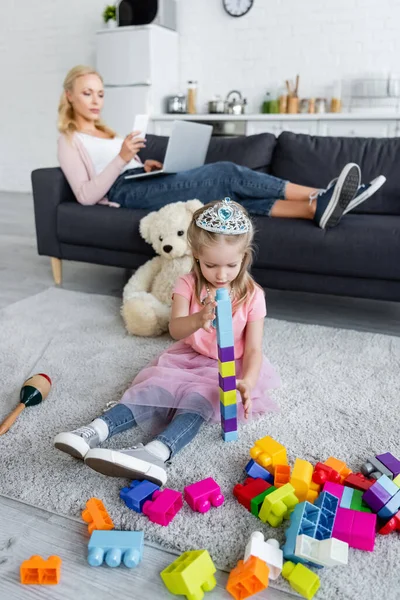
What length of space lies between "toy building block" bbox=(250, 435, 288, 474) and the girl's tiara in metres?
0.48

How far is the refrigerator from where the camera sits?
15.2 ft

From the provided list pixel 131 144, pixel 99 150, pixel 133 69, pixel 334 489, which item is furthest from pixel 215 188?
pixel 133 69

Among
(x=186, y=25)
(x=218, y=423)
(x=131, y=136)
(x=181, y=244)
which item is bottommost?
(x=218, y=423)

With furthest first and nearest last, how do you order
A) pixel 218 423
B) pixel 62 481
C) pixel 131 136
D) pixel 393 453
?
pixel 131 136 → pixel 218 423 → pixel 393 453 → pixel 62 481

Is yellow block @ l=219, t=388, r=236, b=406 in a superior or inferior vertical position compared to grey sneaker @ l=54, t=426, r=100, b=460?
superior

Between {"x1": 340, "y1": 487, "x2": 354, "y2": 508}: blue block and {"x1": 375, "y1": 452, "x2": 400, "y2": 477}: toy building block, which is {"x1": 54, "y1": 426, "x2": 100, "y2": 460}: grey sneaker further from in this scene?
{"x1": 375, "y1": 452, "x2": 400, "y2": 477}: toy building block

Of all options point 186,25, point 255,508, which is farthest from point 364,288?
point 186,25

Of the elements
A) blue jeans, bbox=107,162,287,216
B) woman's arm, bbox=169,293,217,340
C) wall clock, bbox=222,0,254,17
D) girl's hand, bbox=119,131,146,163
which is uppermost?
wall clock, bbox=222,0,254,17

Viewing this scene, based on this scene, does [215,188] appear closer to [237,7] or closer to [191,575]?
[191,575]

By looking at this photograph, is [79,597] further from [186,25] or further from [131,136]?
[186,25]

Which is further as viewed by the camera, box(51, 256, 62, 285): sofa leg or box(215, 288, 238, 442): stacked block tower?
box(51, 256, 62, 285): sofa leg

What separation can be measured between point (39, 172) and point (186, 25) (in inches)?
124

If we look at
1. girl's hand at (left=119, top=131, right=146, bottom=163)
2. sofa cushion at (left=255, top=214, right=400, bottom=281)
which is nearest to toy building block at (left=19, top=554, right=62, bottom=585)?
sofa cushion at (left=255, top=214, right=400, bottom=281)

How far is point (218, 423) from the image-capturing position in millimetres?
1371
